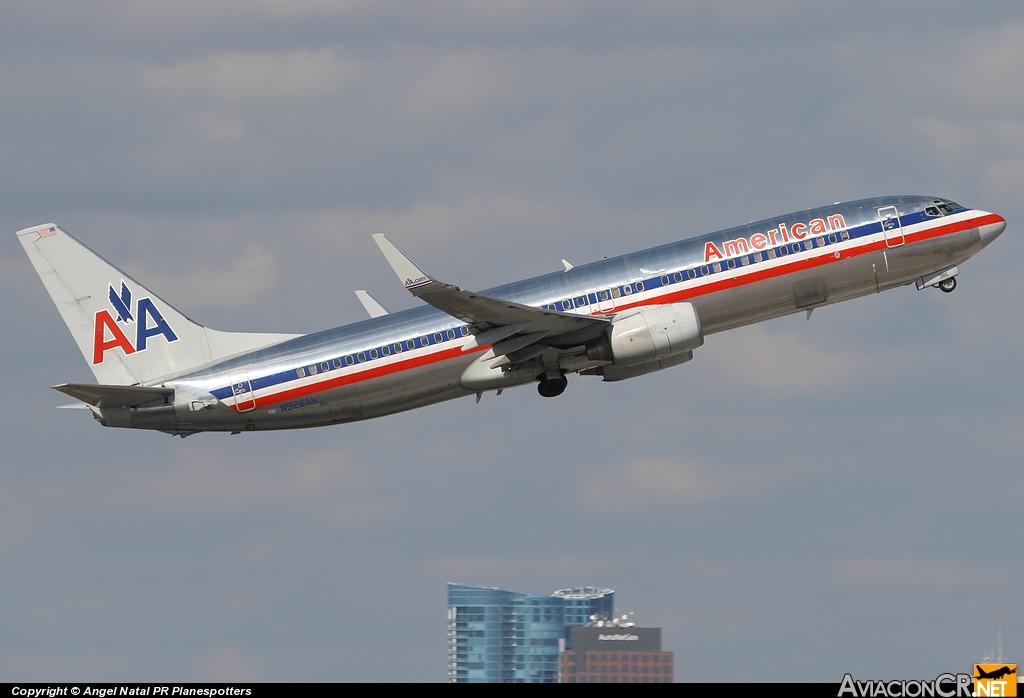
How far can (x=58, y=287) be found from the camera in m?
63.0

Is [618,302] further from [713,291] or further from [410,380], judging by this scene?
[410,380]

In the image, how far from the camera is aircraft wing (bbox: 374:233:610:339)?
52438 millimetres

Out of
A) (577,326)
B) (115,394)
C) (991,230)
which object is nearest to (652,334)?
(577,326)

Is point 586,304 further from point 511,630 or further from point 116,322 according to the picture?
point 511,630

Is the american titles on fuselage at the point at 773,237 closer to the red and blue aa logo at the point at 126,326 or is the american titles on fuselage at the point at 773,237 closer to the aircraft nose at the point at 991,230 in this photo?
the aircraft nose at the point at 991,230

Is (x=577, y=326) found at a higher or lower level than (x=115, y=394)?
higher

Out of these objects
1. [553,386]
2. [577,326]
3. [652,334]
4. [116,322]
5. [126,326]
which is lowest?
[553,386]

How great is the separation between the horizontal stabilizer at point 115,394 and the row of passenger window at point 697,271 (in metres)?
16.8

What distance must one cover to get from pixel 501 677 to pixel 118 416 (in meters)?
114

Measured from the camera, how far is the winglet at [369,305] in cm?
6234

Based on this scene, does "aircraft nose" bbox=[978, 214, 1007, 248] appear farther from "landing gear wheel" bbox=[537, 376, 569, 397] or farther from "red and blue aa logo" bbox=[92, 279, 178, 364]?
"red and blue aa logo" bbox=[92, 279, 178, 364]

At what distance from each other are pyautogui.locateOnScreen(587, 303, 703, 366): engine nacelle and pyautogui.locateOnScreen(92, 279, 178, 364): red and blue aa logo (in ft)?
65.1

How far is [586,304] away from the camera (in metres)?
58.3

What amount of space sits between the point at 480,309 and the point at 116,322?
1785cm
